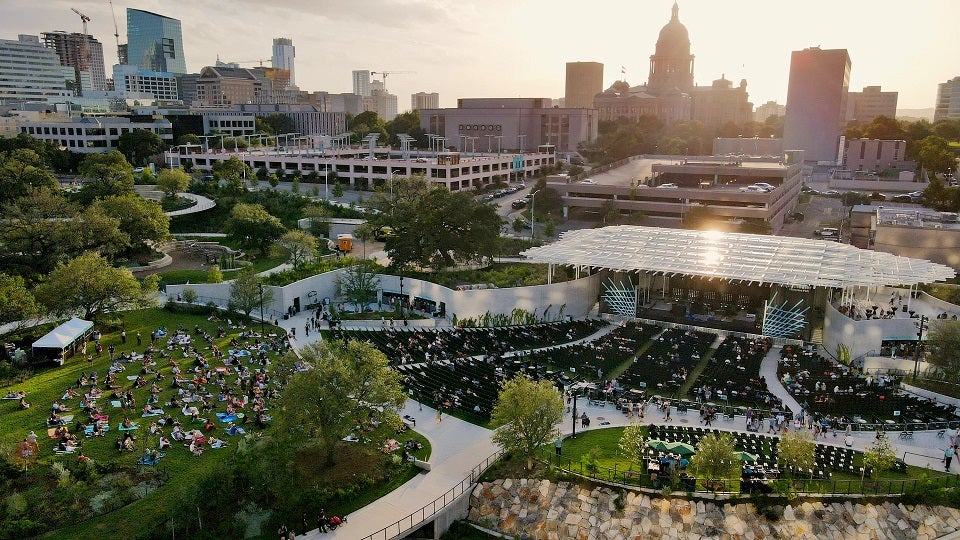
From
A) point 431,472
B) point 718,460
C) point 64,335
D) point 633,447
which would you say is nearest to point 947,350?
point 718,460

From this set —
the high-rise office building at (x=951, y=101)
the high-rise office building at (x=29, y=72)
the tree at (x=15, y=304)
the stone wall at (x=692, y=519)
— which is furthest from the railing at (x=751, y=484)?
the high-rise office building at (x=951, y=101)

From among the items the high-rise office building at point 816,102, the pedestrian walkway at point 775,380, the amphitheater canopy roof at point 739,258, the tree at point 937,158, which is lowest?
the pedestrian walkway at point 775,380

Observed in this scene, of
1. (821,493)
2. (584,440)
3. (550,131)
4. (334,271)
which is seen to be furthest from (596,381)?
(550,131)

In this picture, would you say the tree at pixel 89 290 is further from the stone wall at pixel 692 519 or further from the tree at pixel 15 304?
the stone wall at pixel 692 519

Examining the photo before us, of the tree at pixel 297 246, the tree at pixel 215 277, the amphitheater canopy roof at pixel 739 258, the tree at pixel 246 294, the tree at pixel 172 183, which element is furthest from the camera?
the tree at pixel 172 183

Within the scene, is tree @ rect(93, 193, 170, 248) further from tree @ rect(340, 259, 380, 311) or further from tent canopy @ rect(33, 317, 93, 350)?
tree @ rect(340, 259, 380, 311)

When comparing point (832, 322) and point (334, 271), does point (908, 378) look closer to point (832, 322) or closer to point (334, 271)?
point (832, 322)
